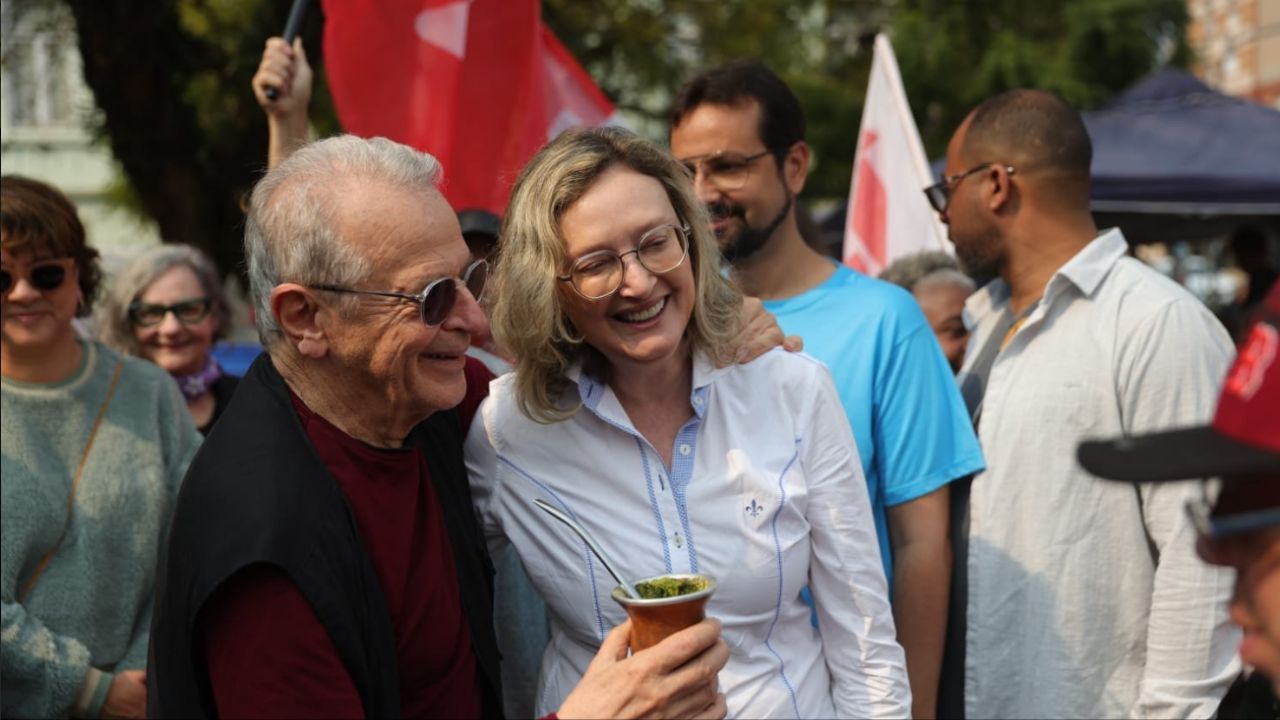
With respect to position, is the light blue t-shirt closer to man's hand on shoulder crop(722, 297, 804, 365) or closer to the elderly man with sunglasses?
man's hand on shoulder crop(722, 297, 804, 365)

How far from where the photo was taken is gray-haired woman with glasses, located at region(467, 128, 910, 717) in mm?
2490

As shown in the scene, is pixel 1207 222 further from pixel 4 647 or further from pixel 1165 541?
pixel 4 647

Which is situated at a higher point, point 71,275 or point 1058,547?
point 71,275

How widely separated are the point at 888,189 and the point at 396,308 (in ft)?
14.7

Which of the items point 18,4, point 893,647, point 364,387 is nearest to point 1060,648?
point 893,647

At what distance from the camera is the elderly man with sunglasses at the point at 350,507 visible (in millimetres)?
2029

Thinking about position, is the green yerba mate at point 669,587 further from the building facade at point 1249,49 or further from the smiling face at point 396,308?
the building facade at point 1249,49

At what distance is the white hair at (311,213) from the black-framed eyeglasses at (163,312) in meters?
2.55

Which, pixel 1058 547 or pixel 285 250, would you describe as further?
pixel 1058 547

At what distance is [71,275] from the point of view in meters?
3.62

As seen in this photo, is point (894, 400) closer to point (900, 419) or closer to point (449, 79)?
point (900, 419)

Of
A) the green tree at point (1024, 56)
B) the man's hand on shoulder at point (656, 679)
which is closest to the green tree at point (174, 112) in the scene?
the man's hand on shoulder at point (656, 679)

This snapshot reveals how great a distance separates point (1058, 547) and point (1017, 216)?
965 millimetres

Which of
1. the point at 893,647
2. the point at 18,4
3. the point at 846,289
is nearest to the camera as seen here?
the point at 893,647
